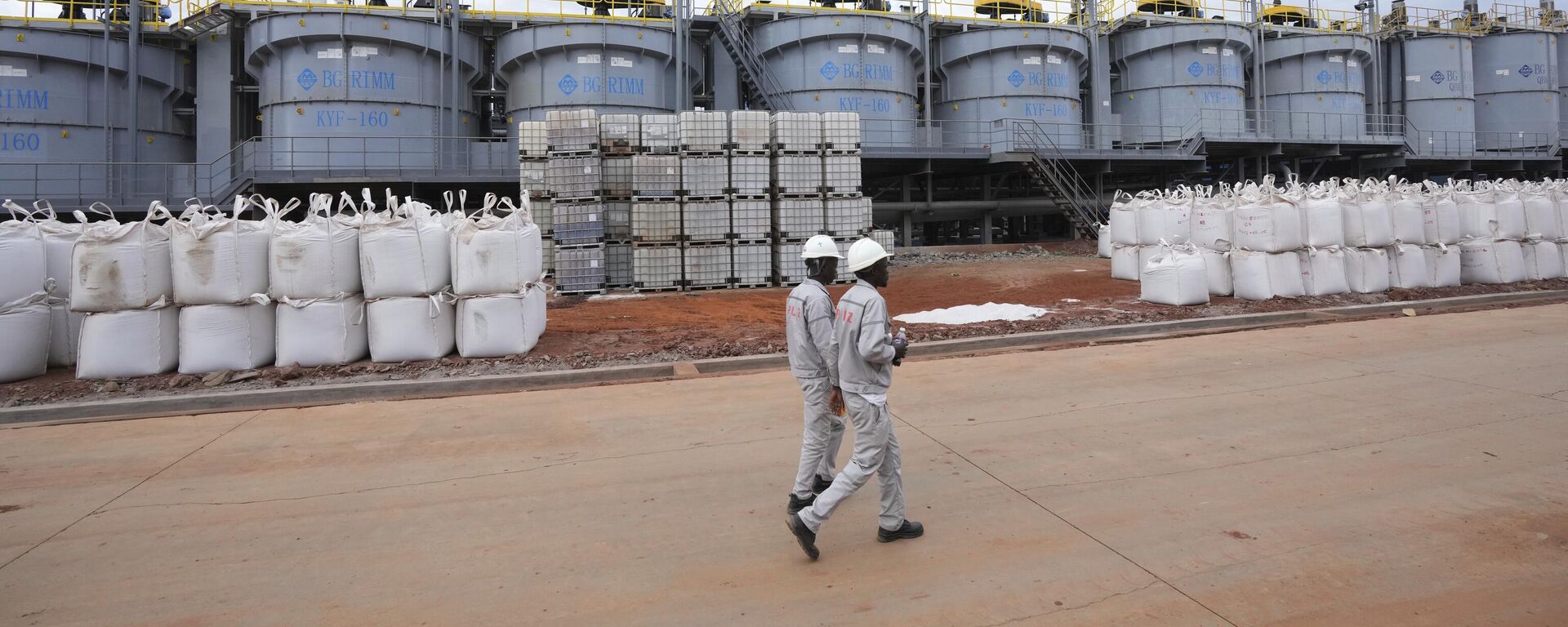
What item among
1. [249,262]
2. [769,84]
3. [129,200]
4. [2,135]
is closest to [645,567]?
[249,262]

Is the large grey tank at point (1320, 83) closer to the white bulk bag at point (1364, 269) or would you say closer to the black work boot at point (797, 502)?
the white bulk bag at point (1364, 269)

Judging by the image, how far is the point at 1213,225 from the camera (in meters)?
12.8

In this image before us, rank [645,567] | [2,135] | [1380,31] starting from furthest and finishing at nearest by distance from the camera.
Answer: [1380,31]
[2,135]
[645,567]

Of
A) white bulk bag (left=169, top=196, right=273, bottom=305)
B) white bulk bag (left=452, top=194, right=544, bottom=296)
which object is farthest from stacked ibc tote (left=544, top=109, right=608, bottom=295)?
white bulk bag (left=169, top=196, right=273, bottom=305)

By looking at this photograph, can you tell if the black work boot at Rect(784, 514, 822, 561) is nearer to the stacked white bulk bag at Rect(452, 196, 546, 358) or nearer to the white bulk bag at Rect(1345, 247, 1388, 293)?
the stacked white bulk bag at Rect(452, 196, 546, 358)

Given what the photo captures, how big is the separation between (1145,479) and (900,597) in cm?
207

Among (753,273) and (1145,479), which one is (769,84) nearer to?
(753,273)

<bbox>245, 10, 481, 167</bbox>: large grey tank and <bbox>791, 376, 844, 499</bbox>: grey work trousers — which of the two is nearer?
<bbox>791, 376, 844, 499</bbox>: grey work trousers

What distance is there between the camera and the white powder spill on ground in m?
11.0

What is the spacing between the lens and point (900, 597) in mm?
3320

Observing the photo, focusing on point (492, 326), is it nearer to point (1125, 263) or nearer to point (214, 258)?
point (214, 258)

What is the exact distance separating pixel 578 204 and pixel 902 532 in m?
12.0

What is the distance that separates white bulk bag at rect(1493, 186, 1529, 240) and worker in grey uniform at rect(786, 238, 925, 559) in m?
15.1

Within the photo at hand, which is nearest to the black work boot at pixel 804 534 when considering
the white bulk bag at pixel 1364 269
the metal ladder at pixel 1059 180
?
the white bulk bag at pixel 1364 269
